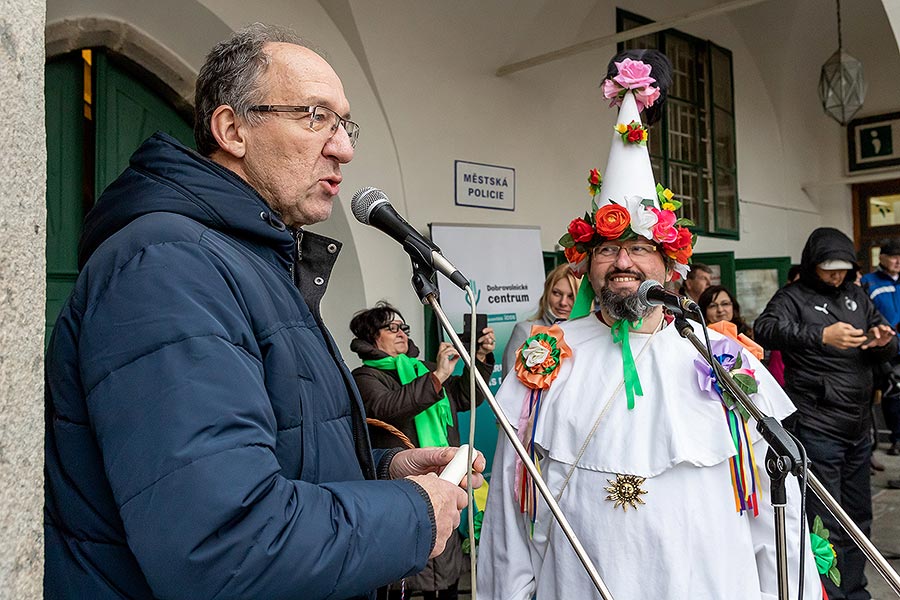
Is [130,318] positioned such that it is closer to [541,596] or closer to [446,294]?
[541,596]

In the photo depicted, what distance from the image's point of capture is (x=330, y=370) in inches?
49.9

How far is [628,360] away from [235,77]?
1480 millimetres

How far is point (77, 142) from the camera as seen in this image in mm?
4246

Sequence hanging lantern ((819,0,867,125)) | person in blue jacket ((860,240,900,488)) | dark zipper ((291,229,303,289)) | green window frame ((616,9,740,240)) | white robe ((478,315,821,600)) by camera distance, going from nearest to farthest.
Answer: dark zipper ((291,229,303,289)), white robe ((478,315,821,600)), person in blue jacket ((860,240,900,488)), hanging lantern ((819,0,867,125)), green window frame ((616,9,740,240))

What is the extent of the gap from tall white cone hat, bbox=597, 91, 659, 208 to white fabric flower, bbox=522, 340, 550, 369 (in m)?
0.58

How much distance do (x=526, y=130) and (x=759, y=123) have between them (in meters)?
5.04

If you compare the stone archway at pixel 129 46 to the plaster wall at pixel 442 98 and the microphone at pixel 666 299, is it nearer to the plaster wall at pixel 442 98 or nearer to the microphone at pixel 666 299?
the plaster wall at pixel 442 98

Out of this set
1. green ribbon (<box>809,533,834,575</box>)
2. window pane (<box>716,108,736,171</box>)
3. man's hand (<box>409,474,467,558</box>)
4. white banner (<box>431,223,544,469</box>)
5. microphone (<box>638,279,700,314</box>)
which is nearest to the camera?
man's hand (<box>409,474,467,558</box>)

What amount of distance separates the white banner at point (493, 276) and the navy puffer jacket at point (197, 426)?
13.7 ft

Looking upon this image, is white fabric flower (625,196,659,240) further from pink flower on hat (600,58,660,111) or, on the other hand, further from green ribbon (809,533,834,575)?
green ribbon (809,533,834,575)

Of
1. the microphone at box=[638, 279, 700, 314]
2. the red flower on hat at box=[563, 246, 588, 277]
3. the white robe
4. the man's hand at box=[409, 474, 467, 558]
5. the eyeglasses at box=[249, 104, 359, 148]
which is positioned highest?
the eyeglasses at box=[249, 104, 359, 148]

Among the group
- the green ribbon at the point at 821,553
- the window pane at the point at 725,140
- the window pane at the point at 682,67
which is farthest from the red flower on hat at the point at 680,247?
the window pane at the point at 725,140

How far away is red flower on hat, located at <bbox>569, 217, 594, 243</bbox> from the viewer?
2621 mm

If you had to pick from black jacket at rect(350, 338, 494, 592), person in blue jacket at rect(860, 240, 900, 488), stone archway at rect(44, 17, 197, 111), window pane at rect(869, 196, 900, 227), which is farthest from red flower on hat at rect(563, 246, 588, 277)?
window pane at rect(869, 196, 900, 227)
